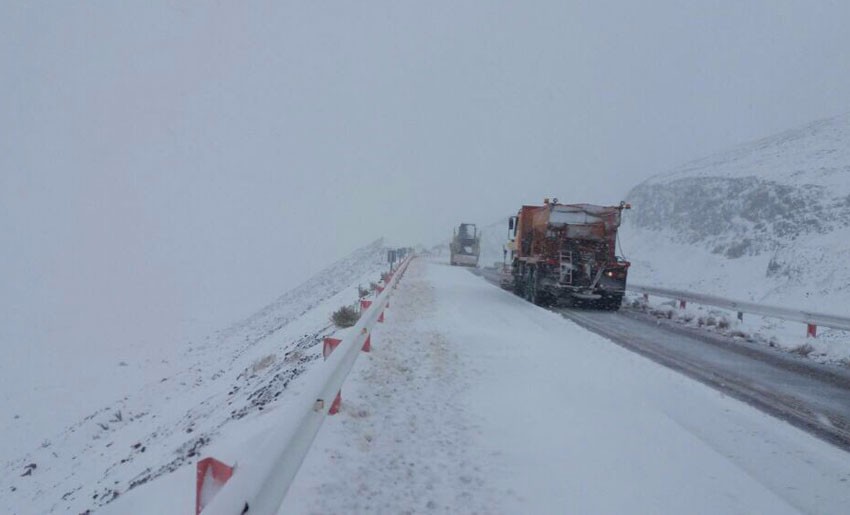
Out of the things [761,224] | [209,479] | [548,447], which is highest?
[761,224]

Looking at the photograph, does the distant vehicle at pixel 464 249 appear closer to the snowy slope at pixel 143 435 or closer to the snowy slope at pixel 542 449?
the snowy slope at pixel 143 435

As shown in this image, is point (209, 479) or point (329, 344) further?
point (329, 344)

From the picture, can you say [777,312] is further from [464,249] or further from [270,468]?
[464,249]

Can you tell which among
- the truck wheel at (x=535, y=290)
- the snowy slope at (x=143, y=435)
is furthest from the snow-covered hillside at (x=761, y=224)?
the snowy slope at (x=143, y=435)

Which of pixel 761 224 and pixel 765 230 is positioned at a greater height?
pixel 761 224

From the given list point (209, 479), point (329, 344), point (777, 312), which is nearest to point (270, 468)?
point (209, 479)

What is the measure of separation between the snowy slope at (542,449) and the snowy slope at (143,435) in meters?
1.32

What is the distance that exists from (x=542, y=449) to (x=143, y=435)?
→ 7272mm

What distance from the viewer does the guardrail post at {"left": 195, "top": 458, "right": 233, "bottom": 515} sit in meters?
2.70

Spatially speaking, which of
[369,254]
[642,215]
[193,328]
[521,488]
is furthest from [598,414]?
[642,215]

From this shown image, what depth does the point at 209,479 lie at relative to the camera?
275cm

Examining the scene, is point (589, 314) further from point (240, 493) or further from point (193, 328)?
point (193, 328)

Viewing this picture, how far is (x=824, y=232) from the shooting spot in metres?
26.8

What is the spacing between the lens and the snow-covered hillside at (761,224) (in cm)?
2412
